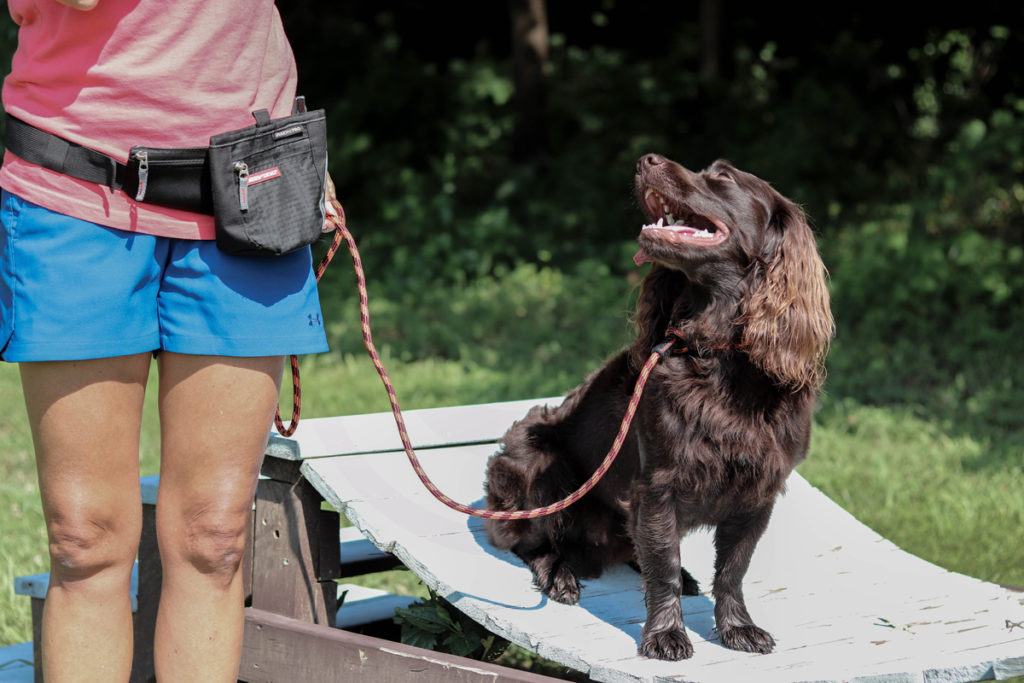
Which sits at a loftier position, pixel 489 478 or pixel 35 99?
pixel 35 99

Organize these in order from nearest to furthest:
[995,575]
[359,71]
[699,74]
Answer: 1. [995,575]
2. [699,74]
3. [359,71]

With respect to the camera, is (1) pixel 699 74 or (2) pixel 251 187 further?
(1) pixel 699 74

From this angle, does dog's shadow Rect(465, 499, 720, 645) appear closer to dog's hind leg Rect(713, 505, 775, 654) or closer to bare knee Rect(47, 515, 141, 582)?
dog's hind leg Rect(713, 505, 775, 654)

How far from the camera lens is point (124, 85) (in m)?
2.14

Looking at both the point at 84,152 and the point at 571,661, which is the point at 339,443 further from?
the point at 84,152

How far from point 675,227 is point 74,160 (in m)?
1.55

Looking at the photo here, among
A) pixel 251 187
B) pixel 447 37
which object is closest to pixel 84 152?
pixel 251 187

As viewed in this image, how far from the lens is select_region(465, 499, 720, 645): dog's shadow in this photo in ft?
10.6

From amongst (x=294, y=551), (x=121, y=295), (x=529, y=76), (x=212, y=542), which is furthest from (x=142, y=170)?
(x=529, y=76)

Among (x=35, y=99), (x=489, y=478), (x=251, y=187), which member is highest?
(x=35, y=99)

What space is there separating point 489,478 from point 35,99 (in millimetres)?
1836

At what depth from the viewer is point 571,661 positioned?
291cm

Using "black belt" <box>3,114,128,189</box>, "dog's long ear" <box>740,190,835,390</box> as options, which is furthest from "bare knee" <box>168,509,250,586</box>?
"dog's long ear" <box>740,190,835,390</box>

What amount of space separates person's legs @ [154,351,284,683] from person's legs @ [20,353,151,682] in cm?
7
